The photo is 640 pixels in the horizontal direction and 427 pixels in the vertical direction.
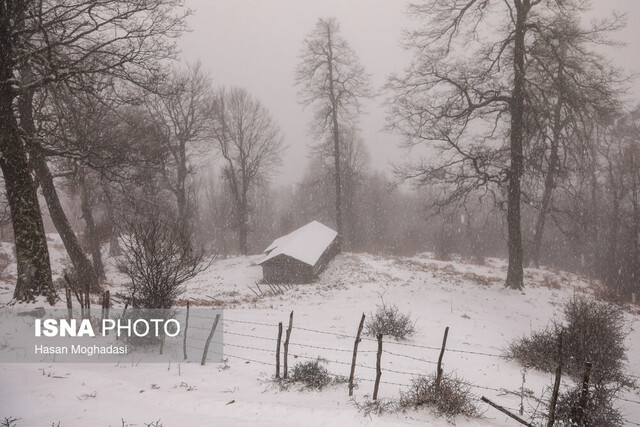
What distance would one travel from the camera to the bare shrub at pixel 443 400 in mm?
5828

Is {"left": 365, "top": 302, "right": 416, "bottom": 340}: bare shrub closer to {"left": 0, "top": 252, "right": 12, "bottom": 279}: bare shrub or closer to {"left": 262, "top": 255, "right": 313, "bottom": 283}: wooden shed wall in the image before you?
{"left": 262, "top": 255, "right": 313, "bottom": 283}: wooden shed wall

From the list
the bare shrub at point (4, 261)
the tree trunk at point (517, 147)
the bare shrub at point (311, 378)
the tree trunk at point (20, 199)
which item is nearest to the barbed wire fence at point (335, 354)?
the bare shrub at point (311, 378)

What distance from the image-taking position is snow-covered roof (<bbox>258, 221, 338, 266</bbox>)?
20.3m

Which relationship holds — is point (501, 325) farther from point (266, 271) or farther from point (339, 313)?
point (266, 271)

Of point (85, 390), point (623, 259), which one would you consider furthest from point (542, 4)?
point (85, 390)

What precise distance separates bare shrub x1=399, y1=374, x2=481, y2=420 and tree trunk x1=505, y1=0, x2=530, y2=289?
1061 centimetres

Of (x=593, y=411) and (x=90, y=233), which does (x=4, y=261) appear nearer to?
(x=90, y=233)

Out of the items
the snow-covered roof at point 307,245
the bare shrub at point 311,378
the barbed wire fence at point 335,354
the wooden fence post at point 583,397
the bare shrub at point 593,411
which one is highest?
the snow-covered roof at point 307,245

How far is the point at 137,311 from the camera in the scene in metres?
8.29

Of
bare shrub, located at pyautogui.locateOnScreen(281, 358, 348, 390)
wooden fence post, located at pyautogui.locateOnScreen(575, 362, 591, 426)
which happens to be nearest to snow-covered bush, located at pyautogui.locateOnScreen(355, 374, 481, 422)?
bare shrub, located at pyautogui.locateOnScreen(281, 358, 348, 390)

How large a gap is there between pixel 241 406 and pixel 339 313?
26.6 ft

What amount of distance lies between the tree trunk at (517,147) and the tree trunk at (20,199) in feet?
52.5

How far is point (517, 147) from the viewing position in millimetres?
14859

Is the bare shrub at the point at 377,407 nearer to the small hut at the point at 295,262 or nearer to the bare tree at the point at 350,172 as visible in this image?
the small hut at the point at 295,262
